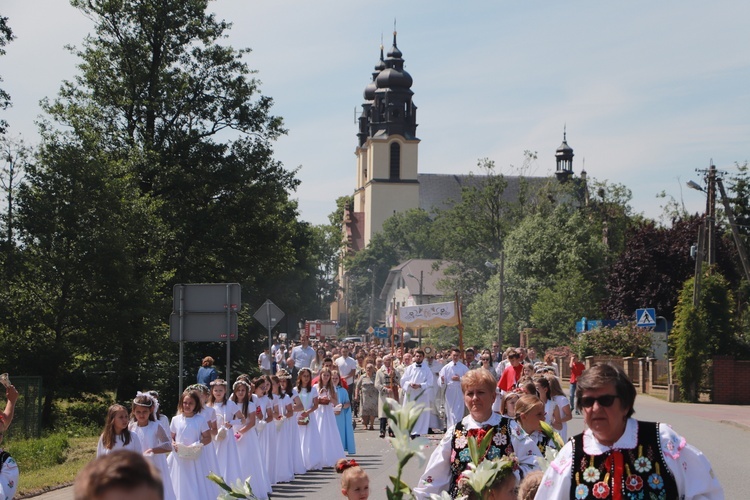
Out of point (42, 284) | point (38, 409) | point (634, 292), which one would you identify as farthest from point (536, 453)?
point (634, 292)

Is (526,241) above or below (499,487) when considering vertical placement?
above

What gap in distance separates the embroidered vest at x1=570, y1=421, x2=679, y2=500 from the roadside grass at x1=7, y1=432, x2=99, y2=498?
37.3 ft

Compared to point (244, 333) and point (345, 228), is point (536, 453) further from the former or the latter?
point (345, 228)

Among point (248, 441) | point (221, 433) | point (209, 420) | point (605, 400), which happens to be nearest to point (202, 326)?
point (248, 441)

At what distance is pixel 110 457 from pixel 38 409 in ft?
63.9

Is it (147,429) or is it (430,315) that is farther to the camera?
(430,315)

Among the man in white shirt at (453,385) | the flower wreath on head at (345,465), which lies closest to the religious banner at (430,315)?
the man in white shirt at (453,385)

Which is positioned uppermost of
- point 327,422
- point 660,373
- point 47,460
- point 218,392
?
point 218,392

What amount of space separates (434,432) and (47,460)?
1067cm

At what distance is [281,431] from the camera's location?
56.2ft

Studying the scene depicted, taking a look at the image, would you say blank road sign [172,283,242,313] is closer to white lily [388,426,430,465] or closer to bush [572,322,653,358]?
white lily [388,426,430,465]

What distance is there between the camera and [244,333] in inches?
1564

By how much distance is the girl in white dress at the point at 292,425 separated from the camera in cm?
1719

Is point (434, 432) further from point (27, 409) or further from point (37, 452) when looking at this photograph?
point (37, 452)
